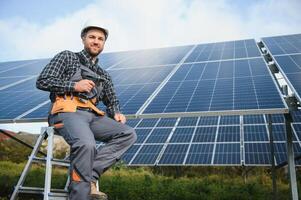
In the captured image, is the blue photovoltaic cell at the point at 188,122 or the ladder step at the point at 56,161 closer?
the ladder step at the point at 56,161

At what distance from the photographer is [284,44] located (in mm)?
11578

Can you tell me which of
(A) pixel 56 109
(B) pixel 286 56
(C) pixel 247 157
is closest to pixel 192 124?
(C) pixel 247 157

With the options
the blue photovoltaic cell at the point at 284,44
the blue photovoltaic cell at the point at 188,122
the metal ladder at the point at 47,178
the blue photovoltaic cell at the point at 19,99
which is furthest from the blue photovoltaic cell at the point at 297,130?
the metal ladder at the point at 47,178

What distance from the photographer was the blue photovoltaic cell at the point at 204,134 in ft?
40.5

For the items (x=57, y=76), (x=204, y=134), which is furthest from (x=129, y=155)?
(x=57, y=76)

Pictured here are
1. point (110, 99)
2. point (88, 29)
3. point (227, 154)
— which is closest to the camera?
point (88, 29)

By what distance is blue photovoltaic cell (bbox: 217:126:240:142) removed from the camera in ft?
39.9

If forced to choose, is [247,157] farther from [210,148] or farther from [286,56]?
[286,56]

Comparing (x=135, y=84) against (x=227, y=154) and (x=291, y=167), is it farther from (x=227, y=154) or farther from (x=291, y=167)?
(x=227, y=154)

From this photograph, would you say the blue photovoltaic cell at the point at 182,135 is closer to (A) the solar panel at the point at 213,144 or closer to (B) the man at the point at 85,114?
(A) the solar panel at the point at 213,144

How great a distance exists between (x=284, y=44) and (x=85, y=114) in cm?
845

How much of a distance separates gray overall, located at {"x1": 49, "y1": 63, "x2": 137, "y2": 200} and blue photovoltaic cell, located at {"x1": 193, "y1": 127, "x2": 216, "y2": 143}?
769 centimetres

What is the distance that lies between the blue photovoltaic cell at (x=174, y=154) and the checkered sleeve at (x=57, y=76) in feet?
22.7

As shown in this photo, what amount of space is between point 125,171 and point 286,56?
8625 mm
